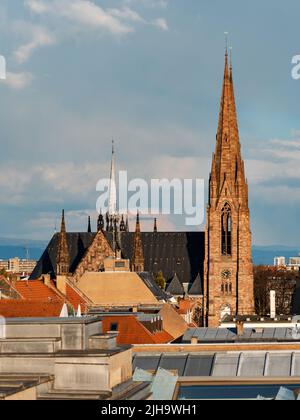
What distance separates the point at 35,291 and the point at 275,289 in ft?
267

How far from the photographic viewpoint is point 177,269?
127 meters

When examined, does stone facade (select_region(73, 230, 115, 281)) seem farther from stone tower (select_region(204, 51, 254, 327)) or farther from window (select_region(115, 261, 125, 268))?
stone tower (select_region(204, 51, 254, 327))

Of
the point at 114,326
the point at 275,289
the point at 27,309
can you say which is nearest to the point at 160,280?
the point at 275,289

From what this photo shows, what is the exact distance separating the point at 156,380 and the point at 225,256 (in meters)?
93.7

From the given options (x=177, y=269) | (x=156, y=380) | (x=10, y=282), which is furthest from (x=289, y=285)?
(x=156, y=380)

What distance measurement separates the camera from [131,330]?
59.2 m

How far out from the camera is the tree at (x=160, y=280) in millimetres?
124125

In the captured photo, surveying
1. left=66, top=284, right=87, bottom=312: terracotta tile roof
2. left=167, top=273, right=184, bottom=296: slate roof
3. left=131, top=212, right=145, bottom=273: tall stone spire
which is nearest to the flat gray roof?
left=66, top=284, right=87, bottom=312: terracotta tile roof

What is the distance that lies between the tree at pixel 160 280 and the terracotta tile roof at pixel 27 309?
67959mm

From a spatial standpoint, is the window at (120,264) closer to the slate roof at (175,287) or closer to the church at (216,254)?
the church at (216,254)

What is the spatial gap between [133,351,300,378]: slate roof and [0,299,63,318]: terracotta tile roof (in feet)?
54.6
